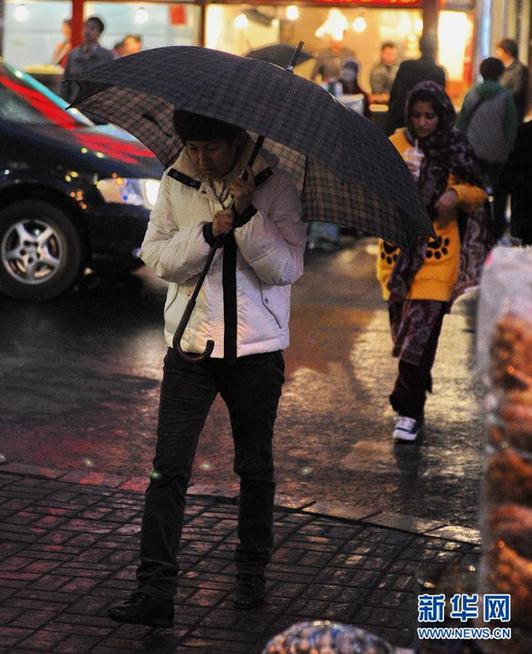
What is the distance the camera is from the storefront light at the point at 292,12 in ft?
71.5

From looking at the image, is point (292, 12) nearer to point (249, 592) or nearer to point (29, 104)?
point (29, 104)

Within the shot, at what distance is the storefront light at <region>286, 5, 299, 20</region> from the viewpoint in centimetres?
2180

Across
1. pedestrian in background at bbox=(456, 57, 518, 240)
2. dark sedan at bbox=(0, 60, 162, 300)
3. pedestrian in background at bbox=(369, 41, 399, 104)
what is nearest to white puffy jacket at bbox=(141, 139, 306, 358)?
dark sedan at bbox=(0, 60, 162, 300)

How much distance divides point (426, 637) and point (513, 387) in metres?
0.71

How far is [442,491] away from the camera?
7090 millimetres

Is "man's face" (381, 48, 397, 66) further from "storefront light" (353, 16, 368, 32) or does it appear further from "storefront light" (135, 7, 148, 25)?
"storefront light" (135, 7, 148, 25)

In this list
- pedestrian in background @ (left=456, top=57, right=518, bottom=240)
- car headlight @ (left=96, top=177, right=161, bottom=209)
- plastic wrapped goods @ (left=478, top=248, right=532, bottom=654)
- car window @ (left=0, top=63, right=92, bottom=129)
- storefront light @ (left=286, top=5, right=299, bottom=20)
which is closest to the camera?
plastic wrapped goods @ (left=478, top=248, right=532, bottom=654)

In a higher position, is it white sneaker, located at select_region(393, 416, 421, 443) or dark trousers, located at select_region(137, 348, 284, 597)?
dark trousers, located at select_region(137, 348, 284, 597)

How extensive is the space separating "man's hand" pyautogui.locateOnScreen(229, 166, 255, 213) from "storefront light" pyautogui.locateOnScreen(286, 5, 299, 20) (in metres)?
17.2

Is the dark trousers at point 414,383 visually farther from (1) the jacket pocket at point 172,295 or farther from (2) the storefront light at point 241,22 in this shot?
(2) the storefront light at point 241,22

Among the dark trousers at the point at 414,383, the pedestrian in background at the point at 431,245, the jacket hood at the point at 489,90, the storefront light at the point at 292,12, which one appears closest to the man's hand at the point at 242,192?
the pedestrian in background at the point at 431,245

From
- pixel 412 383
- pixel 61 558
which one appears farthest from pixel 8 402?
pixel 61 558

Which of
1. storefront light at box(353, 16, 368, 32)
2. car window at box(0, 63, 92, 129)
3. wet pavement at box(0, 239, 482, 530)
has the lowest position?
wet pavement at box(0, 239, 482, 530)

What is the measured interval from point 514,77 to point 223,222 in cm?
1343
